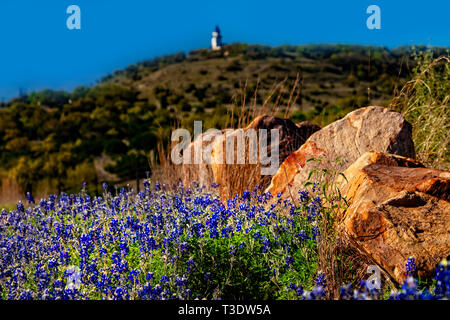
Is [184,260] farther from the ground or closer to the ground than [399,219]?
closer to the ground

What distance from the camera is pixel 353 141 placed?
199 inches

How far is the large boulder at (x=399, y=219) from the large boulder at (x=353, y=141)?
1.18 metres

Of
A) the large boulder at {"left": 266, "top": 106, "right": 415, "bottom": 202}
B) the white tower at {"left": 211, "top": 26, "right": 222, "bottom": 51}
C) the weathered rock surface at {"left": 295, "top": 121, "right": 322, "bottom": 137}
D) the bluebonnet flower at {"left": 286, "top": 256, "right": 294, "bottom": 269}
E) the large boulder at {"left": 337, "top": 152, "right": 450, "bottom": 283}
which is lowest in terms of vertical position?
the bluebonnet flower at {"left": 286, "top": 256, "right": 294, "bottom": 269}

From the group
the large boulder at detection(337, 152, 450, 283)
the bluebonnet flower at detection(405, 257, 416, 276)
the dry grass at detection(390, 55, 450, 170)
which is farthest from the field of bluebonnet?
the dry grass at detection(390, 55, 450, 170)

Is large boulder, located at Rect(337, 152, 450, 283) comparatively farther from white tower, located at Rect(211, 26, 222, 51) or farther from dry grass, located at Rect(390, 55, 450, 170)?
white tower, located at Rect(211, 26, 222, 51)

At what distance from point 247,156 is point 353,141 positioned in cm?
163

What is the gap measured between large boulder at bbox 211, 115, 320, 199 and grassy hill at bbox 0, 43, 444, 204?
9.46 ft

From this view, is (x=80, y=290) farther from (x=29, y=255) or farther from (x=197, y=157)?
(x=197, y=157)

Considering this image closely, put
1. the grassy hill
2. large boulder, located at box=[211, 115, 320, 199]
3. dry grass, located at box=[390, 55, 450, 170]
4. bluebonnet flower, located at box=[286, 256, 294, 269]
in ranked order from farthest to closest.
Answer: the grassy hill < dry grass, located at box=[390, 55, 450, 170] < large boulder, located at box=[211, 115, 320, 199] < bluebonnet flower, located at box=[286, 256, 294, 269]

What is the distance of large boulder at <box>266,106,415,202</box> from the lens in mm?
5016

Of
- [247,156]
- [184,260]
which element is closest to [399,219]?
[184,260]

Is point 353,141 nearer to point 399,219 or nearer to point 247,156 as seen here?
point 247,156
